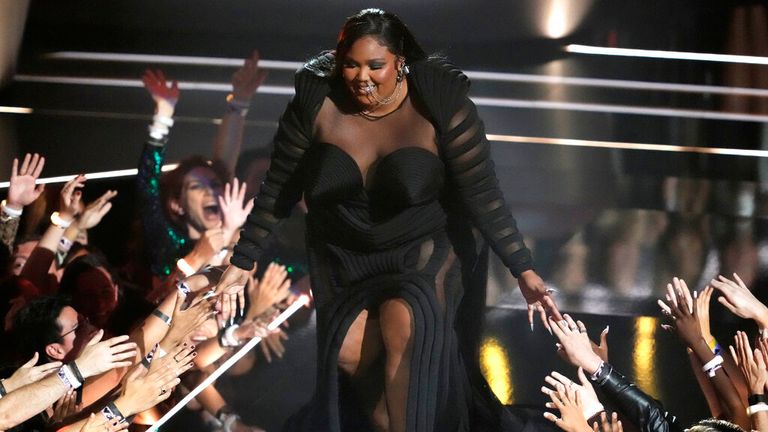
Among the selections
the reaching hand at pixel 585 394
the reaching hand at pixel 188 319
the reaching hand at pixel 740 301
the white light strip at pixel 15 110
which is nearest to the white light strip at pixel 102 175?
the white light strip at pixel 15 110

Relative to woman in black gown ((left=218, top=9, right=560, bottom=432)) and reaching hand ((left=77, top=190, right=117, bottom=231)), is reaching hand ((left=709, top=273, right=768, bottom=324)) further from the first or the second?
reaching hand ((left=77, top=190, right=117, bottom=231))

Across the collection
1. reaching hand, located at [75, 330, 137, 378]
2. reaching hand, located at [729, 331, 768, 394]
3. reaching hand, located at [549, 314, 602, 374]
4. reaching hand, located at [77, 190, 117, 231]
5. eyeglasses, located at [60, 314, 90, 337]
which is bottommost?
reaching hand, located at [729, 331, 768, 394]

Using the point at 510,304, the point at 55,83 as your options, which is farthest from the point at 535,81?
the point at 55,83

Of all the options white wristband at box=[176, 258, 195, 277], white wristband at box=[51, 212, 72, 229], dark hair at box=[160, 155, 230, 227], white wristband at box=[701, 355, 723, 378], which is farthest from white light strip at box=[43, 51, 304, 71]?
white wristband at box=[701, 355, 723, 378]

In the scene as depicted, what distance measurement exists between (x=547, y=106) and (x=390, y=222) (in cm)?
107

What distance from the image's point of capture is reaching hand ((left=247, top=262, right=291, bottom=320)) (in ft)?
11.4

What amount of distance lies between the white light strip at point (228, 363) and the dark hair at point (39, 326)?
404mm

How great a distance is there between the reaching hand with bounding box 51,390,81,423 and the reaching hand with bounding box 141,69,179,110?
1.19 metres

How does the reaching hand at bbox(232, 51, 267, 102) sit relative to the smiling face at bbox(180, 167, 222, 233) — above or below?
above

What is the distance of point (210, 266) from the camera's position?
138 inches

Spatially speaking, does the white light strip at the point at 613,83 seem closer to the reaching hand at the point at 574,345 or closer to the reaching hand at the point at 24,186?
the reaching hand at the point at 574,345

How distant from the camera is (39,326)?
128 inches

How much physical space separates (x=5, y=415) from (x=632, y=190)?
213 cm

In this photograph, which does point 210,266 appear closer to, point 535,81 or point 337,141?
A: point 337,141
